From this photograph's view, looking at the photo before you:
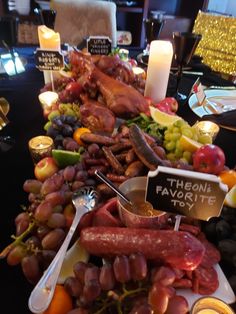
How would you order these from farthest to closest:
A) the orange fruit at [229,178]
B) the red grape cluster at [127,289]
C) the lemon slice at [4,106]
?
1. the lemon slice at [4,106]
2. the orange fruit at [229,178]
3. the red grape cluster at [127,289]

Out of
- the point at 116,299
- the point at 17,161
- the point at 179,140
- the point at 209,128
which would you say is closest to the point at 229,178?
the point at 179,140

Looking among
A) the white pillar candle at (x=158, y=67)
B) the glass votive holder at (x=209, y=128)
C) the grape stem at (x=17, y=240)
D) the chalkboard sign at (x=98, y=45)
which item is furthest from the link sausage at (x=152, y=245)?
the chalkboard sign at (x=98, y=45)

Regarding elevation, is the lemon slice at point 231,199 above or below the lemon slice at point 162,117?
above

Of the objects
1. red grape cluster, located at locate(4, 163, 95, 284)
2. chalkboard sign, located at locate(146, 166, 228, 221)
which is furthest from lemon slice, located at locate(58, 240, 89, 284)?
chalkboard sign, located at locate(146, 166, 228, 221)

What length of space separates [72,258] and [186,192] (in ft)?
0.86

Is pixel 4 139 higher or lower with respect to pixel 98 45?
lower

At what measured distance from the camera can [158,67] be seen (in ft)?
3.93

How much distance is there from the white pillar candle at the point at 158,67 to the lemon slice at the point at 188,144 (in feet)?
1.60

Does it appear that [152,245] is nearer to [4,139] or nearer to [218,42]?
[4,139]

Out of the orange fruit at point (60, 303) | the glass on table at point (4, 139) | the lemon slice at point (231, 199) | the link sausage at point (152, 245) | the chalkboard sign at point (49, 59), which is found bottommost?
the glass on table at point (4, 139)

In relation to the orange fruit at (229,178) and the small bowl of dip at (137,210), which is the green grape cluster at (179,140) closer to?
the orange fruit at (229,178)

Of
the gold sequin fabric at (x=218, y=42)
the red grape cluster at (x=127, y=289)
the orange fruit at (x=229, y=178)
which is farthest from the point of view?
the gold sequin fabric at (x=218, y=42)

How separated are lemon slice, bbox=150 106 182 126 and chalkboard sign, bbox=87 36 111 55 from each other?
2.01ft

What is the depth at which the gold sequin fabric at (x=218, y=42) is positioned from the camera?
5.67 feet
